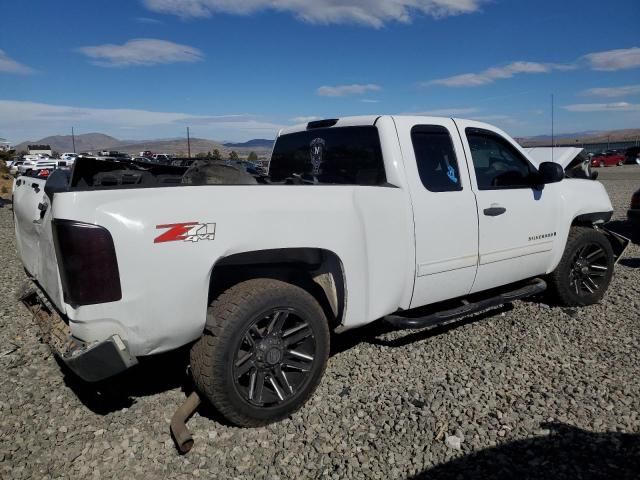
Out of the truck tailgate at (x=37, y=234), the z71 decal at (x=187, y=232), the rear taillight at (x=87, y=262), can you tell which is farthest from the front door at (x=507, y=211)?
the truck tailgate at (x=37, y=234)

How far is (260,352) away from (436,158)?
2068 millimetres

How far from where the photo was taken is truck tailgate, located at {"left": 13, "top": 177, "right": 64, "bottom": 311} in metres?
2.70

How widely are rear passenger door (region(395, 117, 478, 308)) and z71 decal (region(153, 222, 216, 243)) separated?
1.57 meters

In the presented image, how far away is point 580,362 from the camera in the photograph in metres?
3.85

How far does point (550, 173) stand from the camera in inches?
165

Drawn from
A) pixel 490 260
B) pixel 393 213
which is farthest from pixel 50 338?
pixel 490 260

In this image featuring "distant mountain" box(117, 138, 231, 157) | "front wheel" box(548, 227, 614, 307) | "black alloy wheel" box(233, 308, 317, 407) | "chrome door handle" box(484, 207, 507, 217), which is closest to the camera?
"black alloy wheel" box(233, 308, 317, 407)

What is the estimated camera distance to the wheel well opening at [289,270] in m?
3.06

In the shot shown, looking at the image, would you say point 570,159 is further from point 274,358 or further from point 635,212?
point 635,212

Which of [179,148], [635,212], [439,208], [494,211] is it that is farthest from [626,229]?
[179,148]

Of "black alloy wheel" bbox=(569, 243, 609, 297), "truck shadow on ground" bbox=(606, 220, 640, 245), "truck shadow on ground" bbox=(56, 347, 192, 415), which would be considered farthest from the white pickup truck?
"truck shadow on ground" bbox=(606, 220, 640, 245)

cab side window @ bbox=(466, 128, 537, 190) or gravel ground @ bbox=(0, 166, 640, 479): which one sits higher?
cab side window @ bbox=(466, 128, 537, 190)

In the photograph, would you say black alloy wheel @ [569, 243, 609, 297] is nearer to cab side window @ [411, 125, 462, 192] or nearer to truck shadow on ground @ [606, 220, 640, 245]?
cab side window @ [411, 125, 462, 192]

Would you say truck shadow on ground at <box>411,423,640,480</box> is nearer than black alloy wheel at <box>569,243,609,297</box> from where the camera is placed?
Yes
